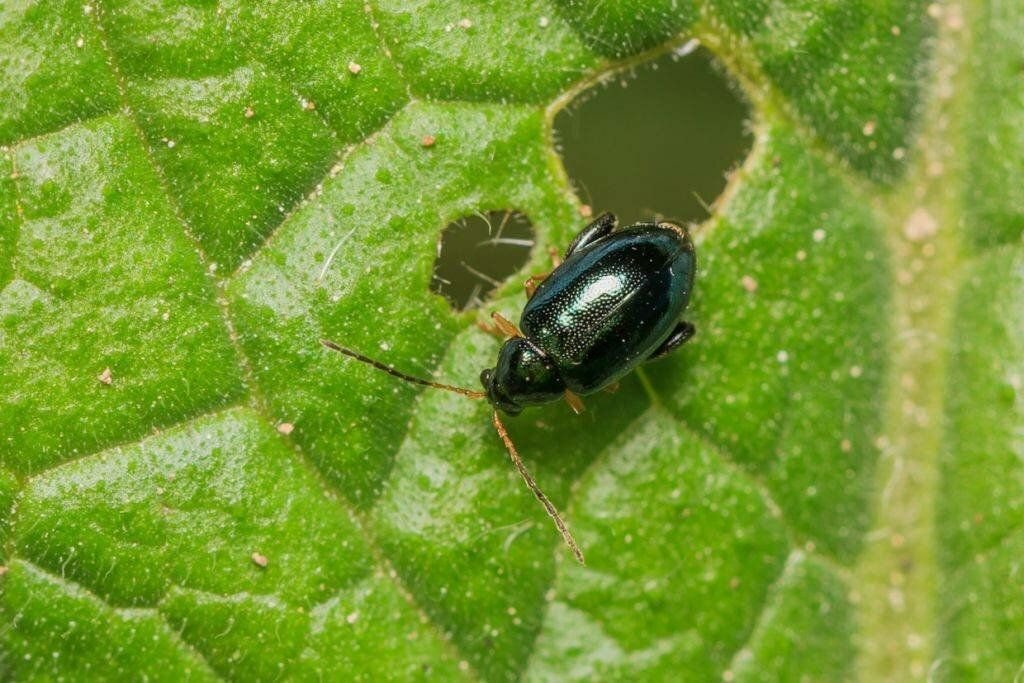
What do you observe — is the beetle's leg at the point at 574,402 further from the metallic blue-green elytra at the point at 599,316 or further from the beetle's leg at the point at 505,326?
the beetle's leg at the point at 505,326

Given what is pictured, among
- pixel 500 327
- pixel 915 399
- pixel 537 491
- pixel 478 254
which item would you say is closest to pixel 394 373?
pixel 500 327

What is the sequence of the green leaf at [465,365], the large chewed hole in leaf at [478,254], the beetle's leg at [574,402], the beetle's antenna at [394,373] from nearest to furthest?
the green leaf at [465,365] < the beetle's antenna at [394,373] < the large chewed hole in leaf at [478,254] < the beetle's leg at [574,402]

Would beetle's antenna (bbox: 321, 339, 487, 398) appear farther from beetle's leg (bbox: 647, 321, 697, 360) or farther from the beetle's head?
beetle's leg (bbox: 647, 321, 697, 360)

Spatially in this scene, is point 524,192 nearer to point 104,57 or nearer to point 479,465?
point 479,465

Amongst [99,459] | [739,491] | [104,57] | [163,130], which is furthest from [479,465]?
[104,57]

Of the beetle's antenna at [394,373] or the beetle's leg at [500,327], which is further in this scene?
the beetle's leg at [500,327]

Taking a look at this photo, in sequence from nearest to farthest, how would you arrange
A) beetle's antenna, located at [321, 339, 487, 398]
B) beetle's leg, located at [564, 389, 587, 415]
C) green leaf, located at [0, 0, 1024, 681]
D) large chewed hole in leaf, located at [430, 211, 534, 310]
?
1. green leaf, located at [0, 0, 1024, 681]
2. beetle's antenna, located at [321, 339, 487, 398]
3. large chewed hole in leaf, located at [430, 211, 534, 310]
4. beetle's leg, located at [564, 389, 587, 415]

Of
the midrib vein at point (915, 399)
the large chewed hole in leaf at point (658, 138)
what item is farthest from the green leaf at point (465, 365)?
the large chewed hole in leaf at point (658, 138)

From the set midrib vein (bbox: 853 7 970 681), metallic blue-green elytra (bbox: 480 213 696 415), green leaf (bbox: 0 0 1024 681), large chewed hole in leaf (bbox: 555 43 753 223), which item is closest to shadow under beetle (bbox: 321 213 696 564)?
metallic blue-green elytra (bbox: 480 213 696 415)
